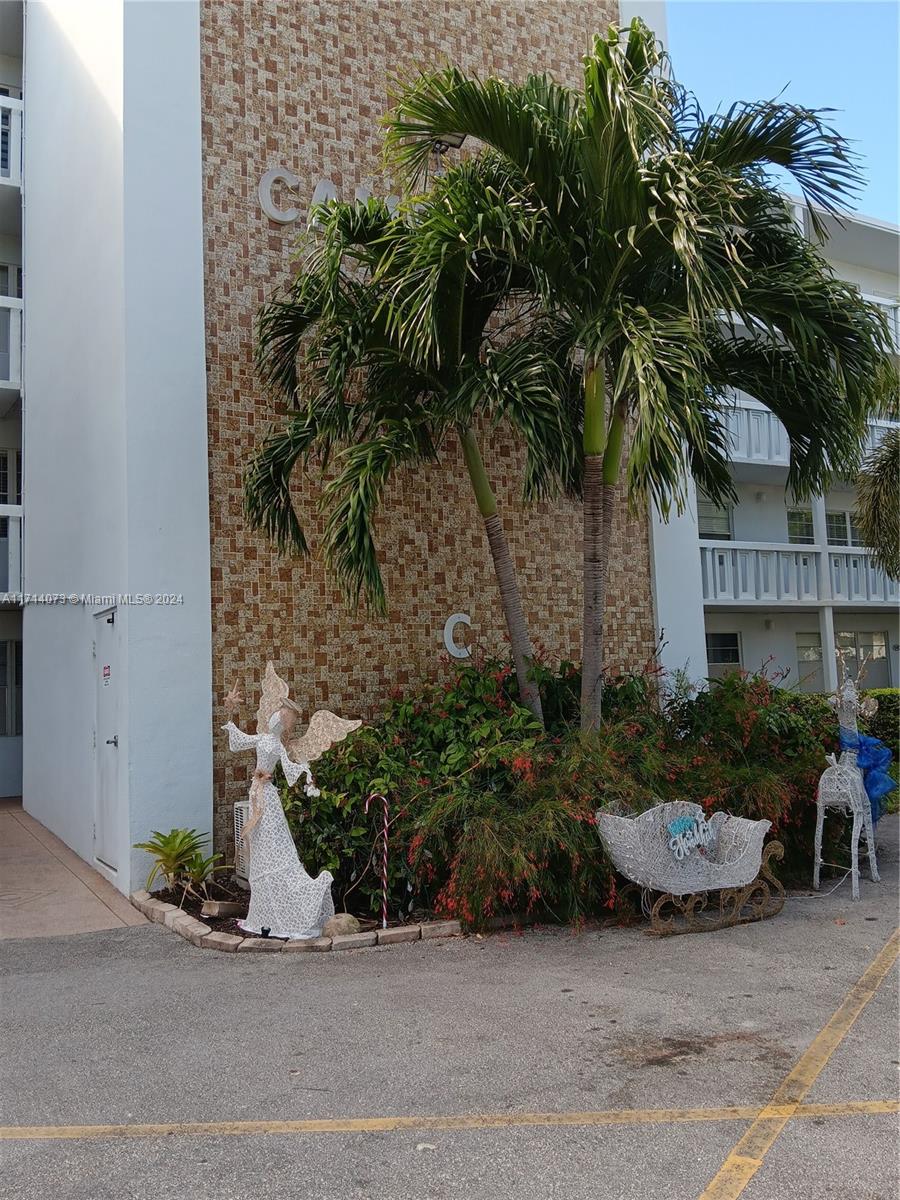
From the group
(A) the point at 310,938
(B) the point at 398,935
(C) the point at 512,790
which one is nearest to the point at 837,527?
(C) the point at 512,790

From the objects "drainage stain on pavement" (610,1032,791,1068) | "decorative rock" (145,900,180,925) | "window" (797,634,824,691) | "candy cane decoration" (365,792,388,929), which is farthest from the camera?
"window" (797,634,824,691)

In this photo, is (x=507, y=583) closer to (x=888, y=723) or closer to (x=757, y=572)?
(x=888, y=723)

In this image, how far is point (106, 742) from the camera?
386 inches

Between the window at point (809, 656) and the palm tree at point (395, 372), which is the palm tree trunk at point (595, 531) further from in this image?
the window at point (809, 656)

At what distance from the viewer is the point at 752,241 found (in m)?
9.51

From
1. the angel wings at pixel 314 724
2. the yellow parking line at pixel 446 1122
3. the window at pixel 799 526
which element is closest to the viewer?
the yellow parking line at pixel 446 1122

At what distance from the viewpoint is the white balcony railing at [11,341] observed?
14109mm

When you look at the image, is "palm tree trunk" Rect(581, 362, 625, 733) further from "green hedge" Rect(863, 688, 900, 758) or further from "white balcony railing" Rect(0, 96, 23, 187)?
"white balcony railing" Rect(0, 96, 23, 187)

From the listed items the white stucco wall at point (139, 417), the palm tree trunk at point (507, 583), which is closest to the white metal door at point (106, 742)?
the white stucco wall at point (139, 417)

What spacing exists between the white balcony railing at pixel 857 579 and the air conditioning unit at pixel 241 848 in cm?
1459

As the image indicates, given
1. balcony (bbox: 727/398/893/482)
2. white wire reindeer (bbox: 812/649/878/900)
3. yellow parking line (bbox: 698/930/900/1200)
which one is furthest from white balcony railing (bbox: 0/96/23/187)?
yellow parking line (bbox: 698/930/900/1200)

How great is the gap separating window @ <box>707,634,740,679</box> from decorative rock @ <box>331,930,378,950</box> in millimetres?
13768

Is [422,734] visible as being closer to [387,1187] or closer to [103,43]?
[387,1187]

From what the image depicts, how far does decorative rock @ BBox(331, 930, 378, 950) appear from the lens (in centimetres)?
759
